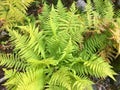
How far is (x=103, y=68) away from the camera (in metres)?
4.87

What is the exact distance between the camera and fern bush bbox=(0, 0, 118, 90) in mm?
4938

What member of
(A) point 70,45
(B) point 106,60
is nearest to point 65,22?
(A) point 70,45

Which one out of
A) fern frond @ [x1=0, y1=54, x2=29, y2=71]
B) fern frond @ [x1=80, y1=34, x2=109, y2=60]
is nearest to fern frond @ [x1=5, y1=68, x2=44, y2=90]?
fern frond @ [x1=0, y1=54, x2=29, y2=71]

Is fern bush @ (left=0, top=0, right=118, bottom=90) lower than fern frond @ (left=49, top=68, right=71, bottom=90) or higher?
higher

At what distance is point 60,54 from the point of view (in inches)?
209

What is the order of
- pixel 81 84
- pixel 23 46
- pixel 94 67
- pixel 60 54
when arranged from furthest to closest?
1. pixel 60 54
2. pixel 23 46
3. pixel 94 67
4. pixel 81 84

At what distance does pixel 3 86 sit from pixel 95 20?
2.15 metres

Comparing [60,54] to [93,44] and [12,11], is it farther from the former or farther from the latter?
[12,11]

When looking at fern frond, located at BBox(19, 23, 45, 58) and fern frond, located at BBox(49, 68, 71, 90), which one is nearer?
fern frond, located at BBox(49, 68, 71, 90)

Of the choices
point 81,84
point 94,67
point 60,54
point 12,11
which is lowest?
point 81,84

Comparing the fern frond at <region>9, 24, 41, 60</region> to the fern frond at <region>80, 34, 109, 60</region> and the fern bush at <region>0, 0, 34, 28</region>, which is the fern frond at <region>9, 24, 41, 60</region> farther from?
the fern frond at <region>80, 34, 109, 60</region>

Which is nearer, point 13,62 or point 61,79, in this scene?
point 61,79

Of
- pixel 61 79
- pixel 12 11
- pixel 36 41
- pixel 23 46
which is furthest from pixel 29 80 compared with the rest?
pixel 12 11

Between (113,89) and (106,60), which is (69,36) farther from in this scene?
(113,89)
